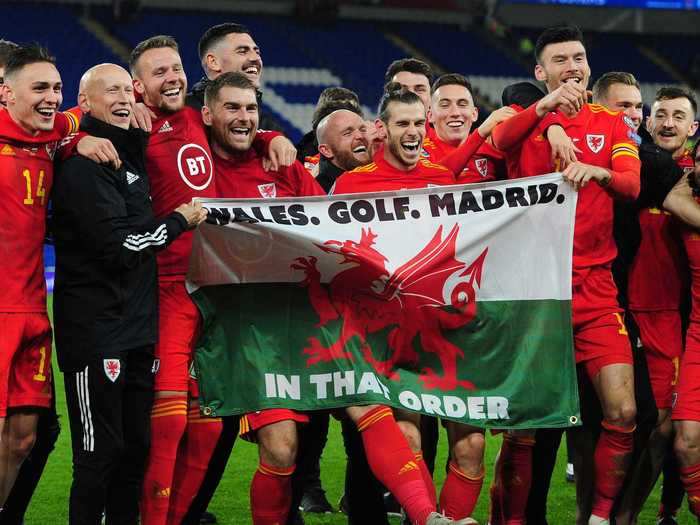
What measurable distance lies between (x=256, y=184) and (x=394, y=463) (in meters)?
1.57

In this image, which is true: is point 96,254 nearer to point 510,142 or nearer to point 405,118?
point 405,118

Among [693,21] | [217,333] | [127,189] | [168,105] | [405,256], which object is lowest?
[217,333]

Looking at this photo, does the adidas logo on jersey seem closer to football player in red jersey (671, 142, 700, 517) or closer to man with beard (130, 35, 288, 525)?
man with beard (130, 35, 288, 525)

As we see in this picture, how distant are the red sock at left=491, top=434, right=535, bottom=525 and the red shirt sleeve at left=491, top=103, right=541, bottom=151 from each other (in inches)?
56.5

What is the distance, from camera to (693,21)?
90.1 feet

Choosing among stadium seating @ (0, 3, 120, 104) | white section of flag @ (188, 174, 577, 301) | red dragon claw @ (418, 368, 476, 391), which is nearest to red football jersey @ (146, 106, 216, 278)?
white section of flag @ (188, 174, 577, 301)

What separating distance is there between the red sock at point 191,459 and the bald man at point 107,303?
0.36 meters

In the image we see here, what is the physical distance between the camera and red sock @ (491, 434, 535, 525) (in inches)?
222

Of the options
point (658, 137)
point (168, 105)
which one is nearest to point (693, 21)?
point (658, 137)

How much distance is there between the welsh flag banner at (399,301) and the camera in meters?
5.31

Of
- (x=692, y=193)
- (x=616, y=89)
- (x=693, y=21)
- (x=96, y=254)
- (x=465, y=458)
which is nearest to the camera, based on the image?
(x=96, y=254)

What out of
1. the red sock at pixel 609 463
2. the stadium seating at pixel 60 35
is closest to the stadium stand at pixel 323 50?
the stadium seating at pixel 60 35

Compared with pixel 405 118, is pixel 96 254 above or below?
below

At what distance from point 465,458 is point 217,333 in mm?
1285
